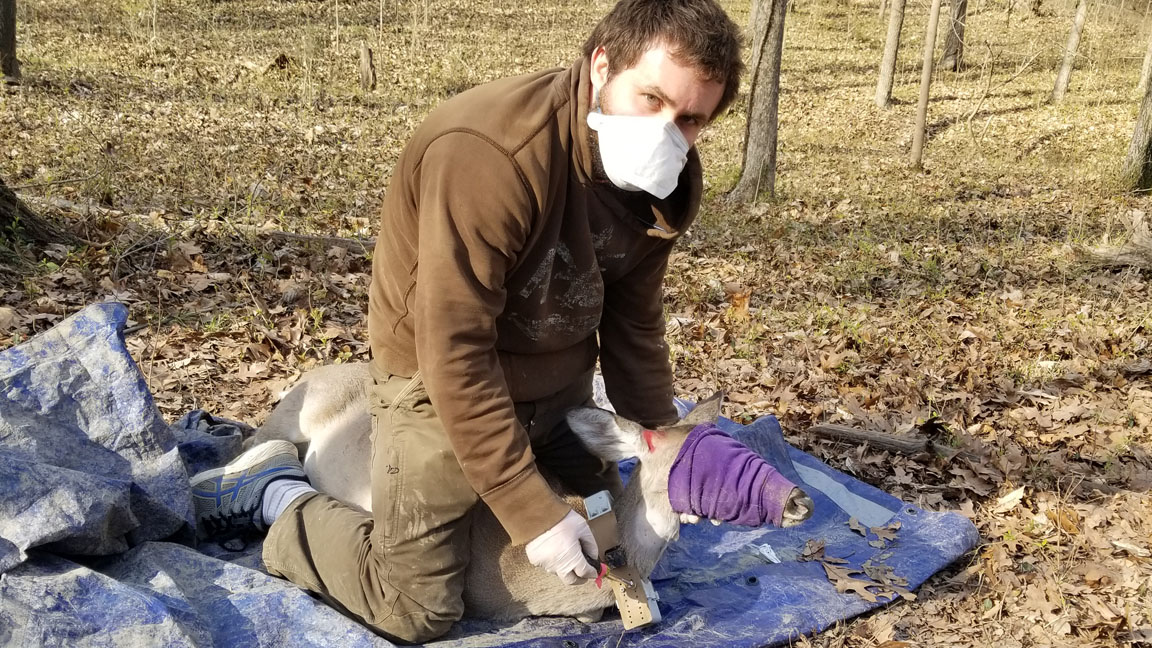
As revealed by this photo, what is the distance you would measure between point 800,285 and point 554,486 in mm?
4737

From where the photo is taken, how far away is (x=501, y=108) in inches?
99.7

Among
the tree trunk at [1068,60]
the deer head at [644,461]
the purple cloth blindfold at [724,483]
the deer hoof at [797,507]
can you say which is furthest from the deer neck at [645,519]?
the tree trunk at [1068,60]

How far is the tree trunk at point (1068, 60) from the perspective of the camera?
19.4 meters

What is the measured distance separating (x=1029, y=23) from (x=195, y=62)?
82.9 ft

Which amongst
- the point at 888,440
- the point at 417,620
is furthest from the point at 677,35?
the point at 888,440

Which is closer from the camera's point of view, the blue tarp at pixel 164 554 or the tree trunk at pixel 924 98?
the blue tarp at pixel 164 554

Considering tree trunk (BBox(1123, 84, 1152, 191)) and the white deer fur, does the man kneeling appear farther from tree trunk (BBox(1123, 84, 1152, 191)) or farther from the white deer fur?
tree trunk (BBox(1123, 84, 1152, 191))

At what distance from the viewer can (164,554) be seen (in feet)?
10.5

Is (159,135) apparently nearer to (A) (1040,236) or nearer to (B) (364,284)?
(B) (364,284)

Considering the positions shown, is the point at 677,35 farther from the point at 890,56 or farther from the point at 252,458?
the point at 890,56

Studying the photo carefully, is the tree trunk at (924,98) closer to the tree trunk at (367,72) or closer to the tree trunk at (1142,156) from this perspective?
the tree trunk at (1142,156)

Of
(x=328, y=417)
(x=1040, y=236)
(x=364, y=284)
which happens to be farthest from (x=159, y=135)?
(x=1040, y=236)

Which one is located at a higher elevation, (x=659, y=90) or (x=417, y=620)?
(x=659, y=90)

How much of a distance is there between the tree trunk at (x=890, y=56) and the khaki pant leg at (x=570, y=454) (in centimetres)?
1787
